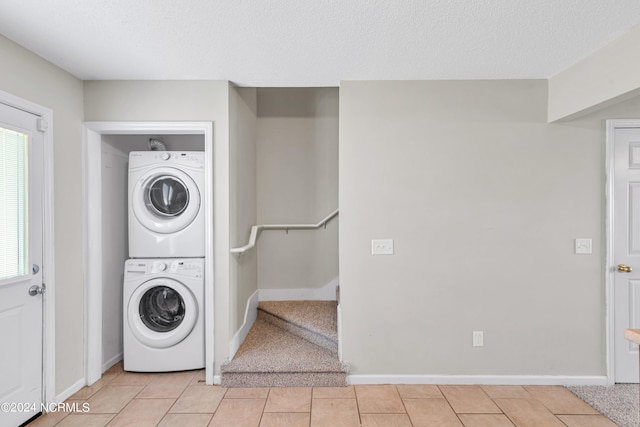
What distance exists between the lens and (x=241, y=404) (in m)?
2.37

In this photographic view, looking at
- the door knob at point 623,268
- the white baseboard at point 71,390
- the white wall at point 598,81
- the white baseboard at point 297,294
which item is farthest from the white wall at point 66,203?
the door knob at point 623,268

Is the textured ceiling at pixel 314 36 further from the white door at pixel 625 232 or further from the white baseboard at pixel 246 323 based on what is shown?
the white baseboard at pixel 246 323

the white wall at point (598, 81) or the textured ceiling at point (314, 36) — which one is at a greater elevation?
the textured ceiling at point (314, 36)

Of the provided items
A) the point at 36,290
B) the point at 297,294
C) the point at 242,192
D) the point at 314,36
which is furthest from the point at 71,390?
the point at 314,36

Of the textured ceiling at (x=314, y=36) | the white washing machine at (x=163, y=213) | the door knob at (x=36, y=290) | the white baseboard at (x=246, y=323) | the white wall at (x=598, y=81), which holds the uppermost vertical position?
the textured ceiling at (x=314, y=36)

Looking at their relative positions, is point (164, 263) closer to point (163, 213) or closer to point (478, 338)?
point (163, 213)

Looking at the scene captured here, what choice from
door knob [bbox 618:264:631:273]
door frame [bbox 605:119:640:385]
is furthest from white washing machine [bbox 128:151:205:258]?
door knob [bbox 618:264:631:273]

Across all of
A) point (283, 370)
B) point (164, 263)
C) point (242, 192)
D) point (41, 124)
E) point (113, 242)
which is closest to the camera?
point (41, 124)

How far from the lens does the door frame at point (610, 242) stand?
261 cm

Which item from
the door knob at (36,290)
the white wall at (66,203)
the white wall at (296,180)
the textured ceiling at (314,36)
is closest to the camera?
the textured ceiling at (314,36)

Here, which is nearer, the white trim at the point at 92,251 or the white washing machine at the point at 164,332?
the white trim at the point at 92,251

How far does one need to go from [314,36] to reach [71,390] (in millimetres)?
3028

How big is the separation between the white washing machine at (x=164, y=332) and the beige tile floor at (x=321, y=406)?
0.15 meters

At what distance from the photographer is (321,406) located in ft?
7.66
